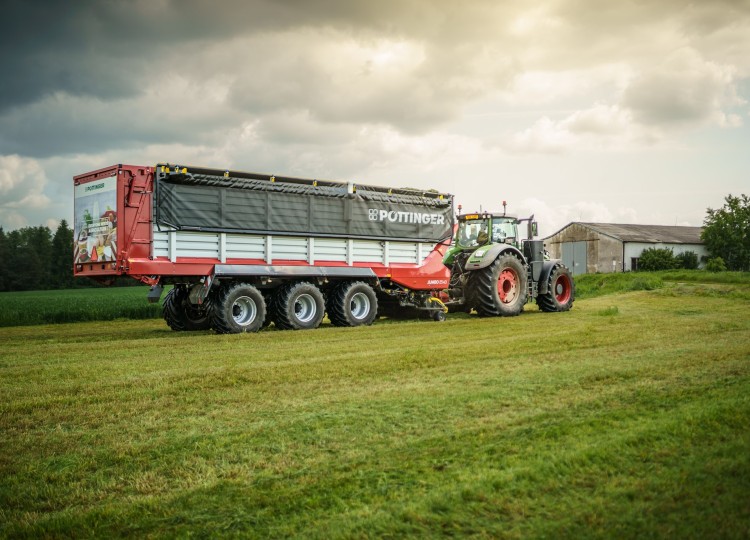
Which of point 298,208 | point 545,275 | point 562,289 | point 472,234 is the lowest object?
point 562,289

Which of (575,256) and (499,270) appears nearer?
(499,270)

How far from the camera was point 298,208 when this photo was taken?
15023mm

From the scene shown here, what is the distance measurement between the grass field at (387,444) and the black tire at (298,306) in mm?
4968

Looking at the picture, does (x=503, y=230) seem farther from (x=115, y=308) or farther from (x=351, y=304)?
(x=115, y=308)

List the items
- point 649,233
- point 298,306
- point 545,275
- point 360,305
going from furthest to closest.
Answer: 1. point 649,233
2. point 545,275
3. point 360,305
4. point 298,306

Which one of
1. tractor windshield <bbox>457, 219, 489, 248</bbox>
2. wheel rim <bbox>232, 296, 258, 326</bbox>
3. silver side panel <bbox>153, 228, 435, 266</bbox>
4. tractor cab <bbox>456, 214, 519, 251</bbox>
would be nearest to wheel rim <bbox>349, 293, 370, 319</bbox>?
silver side panel <bbox>153, 228, 435, 266</bbox>

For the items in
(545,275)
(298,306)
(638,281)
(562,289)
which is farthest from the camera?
(638,281)

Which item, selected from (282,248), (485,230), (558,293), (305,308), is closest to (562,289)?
(558,293)

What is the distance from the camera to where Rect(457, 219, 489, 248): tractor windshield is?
18.3 meters

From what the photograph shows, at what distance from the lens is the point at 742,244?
4881 centimetres

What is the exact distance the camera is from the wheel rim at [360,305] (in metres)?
15.9

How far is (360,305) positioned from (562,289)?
6.84 meters

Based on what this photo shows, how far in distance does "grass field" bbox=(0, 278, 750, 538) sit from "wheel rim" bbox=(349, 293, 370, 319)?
638cm

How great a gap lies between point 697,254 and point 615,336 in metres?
44.5
